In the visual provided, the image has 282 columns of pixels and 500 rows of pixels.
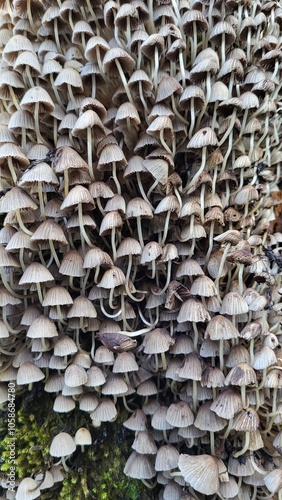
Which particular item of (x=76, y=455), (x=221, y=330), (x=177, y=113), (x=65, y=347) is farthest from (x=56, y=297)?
(x=177, y=113)

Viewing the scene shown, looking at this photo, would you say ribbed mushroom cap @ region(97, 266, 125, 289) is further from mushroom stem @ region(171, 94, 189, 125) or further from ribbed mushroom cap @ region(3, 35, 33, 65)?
ribbed mushroom cap @ region(3, 35, 33, 65)

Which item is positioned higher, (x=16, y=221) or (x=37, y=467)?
(x=16, y=221)

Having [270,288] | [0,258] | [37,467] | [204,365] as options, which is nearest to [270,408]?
[204,365]

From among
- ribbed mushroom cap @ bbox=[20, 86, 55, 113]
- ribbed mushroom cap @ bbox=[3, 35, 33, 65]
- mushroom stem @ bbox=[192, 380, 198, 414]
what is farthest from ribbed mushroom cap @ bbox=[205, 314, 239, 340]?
ribbed mushroom cap @ bbox=[3, 35, 33, 65]

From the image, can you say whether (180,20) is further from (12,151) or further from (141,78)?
(12,151)

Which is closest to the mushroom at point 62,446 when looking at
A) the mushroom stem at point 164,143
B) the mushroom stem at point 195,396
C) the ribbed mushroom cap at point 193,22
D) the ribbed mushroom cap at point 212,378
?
the mushroom stem at point 195,396

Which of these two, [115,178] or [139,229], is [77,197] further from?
[139,229]
